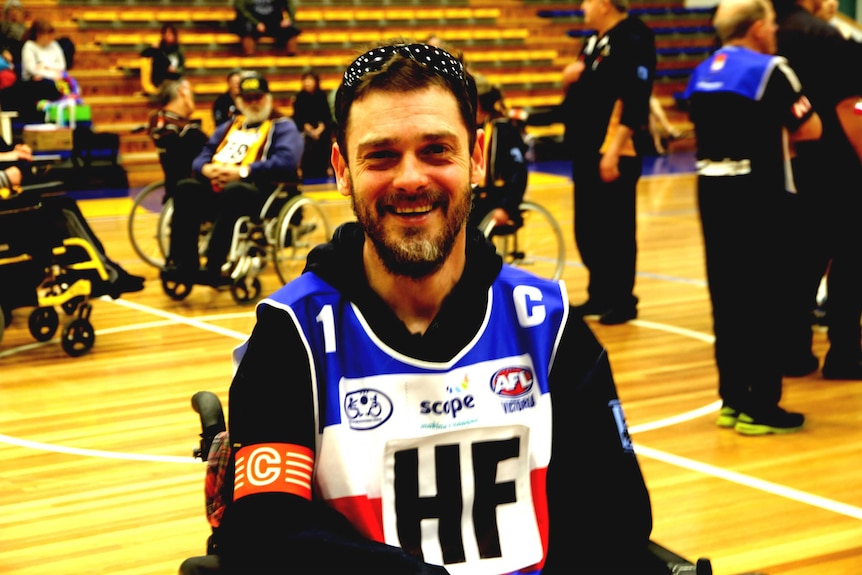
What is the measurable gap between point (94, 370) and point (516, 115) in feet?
→ 9.17

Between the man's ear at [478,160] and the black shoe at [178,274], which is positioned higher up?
the man's ear at [478,160]

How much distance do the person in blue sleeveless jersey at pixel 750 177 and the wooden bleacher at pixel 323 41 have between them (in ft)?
27.7

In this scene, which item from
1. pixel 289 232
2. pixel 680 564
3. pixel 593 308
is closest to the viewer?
pixel 680 564

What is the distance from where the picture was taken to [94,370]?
17.7 feet

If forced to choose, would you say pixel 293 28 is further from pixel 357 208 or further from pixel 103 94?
pixel 357 208

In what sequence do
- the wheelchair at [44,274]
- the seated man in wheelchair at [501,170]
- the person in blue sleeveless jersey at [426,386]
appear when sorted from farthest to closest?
the seated man in wheelchair at [501,170], the wheelchair at [44,274], the person in blue sleeveless jersey at [426,386]

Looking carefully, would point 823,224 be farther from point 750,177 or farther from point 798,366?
point 750,177

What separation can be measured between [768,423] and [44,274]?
3.36m

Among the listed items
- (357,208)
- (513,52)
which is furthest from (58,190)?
(513,52)

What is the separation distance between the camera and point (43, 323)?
5871 mm

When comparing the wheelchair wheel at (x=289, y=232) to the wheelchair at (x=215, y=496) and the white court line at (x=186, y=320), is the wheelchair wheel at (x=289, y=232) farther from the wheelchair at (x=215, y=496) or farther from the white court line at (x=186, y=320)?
the wheelchair at (x=215, y=496)

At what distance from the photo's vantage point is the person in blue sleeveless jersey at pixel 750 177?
13.5 ft

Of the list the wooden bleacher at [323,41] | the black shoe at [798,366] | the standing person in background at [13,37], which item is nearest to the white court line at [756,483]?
the black shoe at [798,366]

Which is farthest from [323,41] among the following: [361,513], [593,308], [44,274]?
[361,513]
